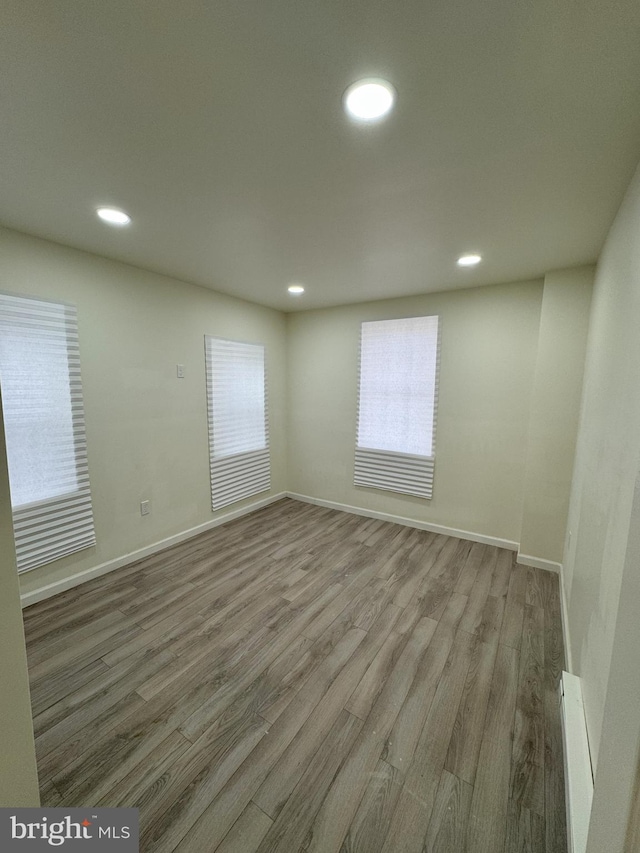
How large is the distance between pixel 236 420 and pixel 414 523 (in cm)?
227

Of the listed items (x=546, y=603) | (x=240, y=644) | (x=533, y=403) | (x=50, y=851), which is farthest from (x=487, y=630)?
(x=50, y=851)

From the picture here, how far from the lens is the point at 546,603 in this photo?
2305 mm

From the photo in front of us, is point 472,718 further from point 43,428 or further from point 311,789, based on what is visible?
point 43,428

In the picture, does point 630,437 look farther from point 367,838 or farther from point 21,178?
point 21,178

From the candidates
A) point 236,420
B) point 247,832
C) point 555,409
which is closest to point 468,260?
point 555,409

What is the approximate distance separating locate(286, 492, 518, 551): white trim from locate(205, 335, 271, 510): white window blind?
68 centimetres

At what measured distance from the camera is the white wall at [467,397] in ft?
9.61

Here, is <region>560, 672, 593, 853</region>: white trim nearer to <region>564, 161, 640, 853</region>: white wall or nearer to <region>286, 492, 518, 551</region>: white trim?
<region>564, 161, 640, 853</region>: white wall

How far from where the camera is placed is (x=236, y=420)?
3676 millimetres

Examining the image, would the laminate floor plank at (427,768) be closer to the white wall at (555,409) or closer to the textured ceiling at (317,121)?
the white wall at (555,409)

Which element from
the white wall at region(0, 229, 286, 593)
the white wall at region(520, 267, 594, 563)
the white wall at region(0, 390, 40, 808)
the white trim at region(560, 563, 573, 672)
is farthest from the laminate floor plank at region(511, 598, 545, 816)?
the white wall at region(0, 229, 286, 593)

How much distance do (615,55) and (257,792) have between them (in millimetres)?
2588

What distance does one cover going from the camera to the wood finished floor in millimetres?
1124

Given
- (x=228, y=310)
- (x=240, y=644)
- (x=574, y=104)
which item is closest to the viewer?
(x=574, y=104)
